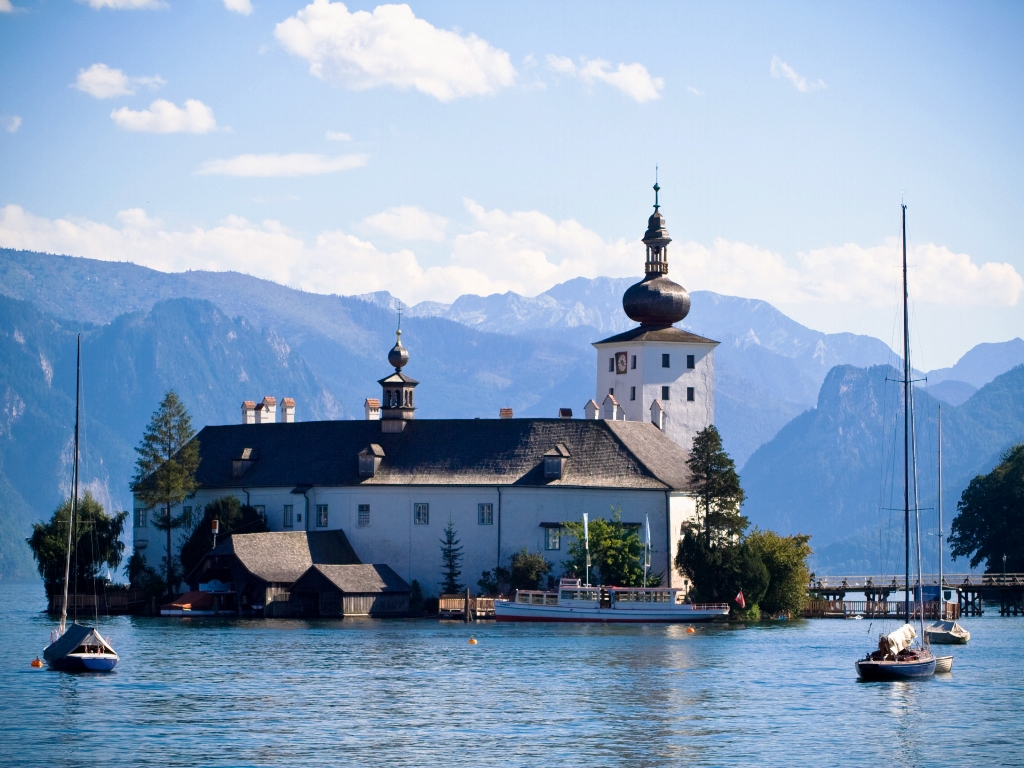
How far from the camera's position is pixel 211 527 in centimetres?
10969

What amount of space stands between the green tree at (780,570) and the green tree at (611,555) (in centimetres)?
721

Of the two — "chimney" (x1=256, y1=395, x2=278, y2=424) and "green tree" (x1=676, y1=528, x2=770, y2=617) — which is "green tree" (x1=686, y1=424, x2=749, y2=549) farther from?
"chimney" (x1=256, y1=395, x2=278, y2=424)

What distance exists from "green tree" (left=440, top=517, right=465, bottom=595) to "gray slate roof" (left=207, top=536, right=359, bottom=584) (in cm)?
550

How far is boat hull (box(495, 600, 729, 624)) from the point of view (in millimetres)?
99250

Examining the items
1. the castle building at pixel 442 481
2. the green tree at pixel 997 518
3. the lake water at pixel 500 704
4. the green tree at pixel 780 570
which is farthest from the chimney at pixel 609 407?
the lake water at pixel 500 704

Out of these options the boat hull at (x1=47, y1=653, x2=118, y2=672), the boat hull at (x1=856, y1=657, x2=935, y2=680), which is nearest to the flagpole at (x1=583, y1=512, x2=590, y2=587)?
the boat hull at (x1=856, y1=657, x2=935, y2=680)

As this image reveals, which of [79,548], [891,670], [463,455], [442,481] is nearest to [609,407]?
[463,455]

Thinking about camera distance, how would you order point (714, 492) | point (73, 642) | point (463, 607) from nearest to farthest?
point (73, 642) < point (714, 492) < point (463, 607)

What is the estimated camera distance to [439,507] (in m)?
108

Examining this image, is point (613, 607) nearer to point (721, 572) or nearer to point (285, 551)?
point (721, 572)

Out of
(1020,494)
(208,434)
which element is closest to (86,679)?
(208,434)

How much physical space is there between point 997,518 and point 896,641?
70616 millimetres

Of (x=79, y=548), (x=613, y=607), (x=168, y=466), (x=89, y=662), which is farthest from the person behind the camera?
(x=168, y=466)

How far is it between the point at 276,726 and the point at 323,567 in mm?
51119
